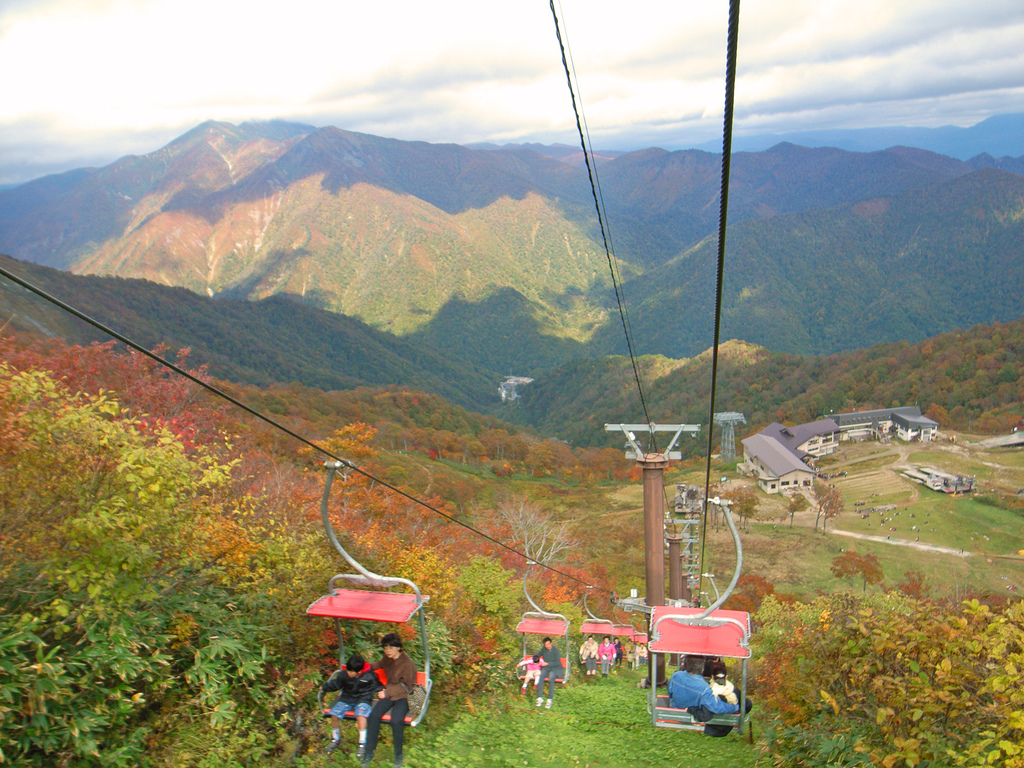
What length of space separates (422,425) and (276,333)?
3626 inches

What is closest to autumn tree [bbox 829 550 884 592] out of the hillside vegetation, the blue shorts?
the hillside vegetation

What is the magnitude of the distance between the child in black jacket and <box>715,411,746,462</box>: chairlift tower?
114245mm

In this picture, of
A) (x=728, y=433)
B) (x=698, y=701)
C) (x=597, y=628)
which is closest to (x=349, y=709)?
(x=698, y=701)

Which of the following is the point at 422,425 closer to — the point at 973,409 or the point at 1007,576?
the point at 1007,576

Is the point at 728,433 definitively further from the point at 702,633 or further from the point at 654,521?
the point at 702,633

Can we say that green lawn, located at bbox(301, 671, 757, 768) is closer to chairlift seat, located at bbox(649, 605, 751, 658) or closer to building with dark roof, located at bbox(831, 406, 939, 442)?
chairlift seat, located at bbox(649, 605, 751, 658)

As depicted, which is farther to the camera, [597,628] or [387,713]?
[597,628]

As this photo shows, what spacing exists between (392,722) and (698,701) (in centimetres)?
426

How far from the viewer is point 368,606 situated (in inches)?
314

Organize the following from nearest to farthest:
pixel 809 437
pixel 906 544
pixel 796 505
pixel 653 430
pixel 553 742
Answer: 1. pixel 553 742
2. pixel 653 430
3. pixel 906 544
4. pixel 796 505
5. pixel 809 437

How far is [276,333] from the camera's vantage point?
604ft

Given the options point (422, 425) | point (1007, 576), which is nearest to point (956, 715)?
point (1007, 576)

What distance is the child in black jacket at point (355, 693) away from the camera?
295 inches

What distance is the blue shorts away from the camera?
748cm
